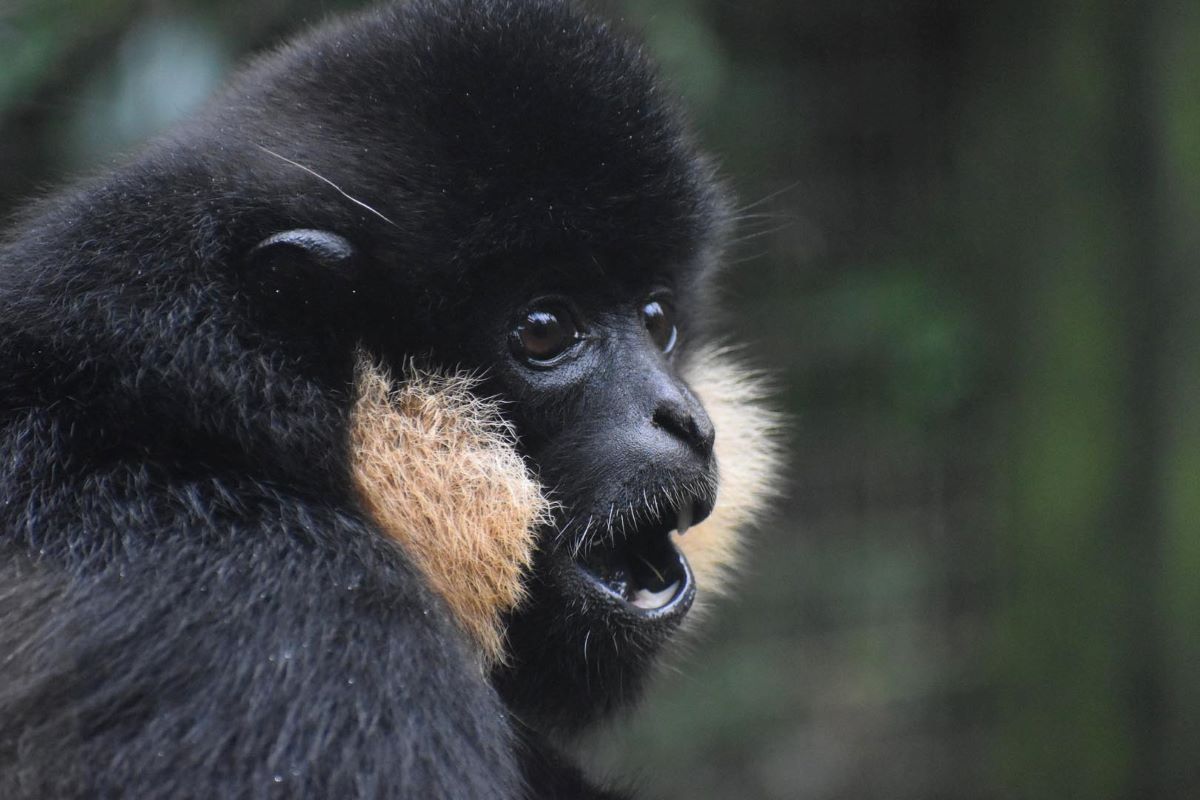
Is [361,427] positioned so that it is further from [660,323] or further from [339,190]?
[660,323]

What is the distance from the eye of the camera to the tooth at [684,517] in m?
2.83

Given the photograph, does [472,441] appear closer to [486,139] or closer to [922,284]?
[486,139]

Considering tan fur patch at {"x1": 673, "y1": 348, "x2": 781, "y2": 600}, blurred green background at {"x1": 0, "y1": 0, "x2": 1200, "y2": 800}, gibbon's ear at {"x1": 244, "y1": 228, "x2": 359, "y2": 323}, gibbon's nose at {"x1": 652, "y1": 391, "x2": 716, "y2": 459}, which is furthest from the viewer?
blurred green background at {"x1": 0, "y1": 0, "x2": 1200, "y2": 800}

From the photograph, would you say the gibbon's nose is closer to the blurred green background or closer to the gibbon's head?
the gibbon's head

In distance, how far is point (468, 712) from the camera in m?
2.31

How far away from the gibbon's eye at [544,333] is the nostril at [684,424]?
27 cm

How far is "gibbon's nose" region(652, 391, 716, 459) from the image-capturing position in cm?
277

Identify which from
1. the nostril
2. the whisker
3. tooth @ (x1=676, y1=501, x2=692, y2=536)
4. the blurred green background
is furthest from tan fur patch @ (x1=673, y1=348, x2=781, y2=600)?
the blurred green background

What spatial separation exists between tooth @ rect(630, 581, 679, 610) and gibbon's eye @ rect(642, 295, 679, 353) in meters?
0.65

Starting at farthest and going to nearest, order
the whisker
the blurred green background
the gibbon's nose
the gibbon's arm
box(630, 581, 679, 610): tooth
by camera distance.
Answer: the blurred green background < box(630, 581, 679, 610): tooth < the gibbon's nose < the whisker < the gibbon's arm

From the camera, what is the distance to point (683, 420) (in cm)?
277

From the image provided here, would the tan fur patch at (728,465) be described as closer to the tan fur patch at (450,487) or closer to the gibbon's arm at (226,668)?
the tan fur patch at (450,487)

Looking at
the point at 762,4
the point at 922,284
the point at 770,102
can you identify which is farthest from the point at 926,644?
the point at 762,4

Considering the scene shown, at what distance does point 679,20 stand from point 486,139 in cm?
172
